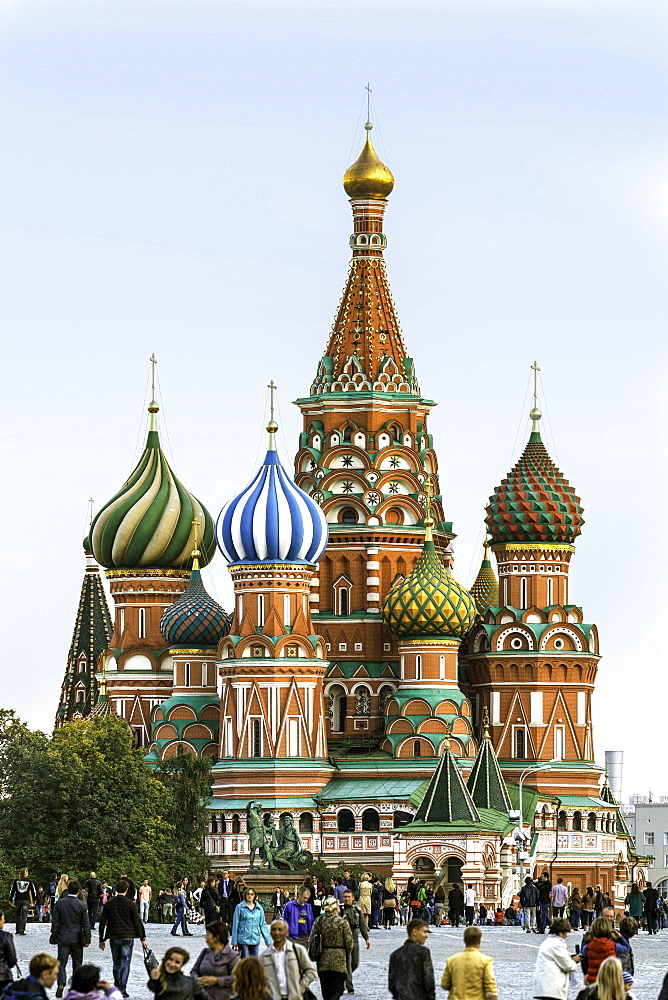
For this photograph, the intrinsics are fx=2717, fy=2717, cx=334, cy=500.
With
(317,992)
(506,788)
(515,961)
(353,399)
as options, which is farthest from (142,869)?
(317,992)

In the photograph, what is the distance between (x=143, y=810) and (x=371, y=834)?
13739mm

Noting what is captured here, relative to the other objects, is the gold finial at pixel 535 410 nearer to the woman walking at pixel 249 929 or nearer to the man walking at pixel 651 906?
the man walking at pixel 651 906

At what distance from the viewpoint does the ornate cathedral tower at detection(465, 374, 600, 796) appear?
90688 mm

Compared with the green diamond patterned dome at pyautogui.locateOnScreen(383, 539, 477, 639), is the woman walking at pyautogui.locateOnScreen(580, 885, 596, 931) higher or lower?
lower

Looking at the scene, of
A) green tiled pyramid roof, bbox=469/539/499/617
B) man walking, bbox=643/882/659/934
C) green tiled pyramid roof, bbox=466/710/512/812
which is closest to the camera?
man walking, bbox=643/882/659/934

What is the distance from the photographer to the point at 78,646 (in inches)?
4368

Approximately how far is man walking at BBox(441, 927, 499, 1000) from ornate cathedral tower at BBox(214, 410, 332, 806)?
61.2 m

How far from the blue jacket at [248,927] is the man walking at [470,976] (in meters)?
6.35

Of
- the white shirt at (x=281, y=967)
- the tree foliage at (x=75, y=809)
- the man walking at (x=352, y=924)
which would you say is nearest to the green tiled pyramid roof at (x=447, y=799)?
the tree foliage at (x=75, y=809)

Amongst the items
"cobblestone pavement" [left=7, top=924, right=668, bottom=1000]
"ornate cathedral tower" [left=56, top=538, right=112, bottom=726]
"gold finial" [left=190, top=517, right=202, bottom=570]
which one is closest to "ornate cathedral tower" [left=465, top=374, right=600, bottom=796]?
"gold finial" [left=190, top=517, right=202, bottom=570]

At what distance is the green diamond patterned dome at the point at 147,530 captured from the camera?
94750mm

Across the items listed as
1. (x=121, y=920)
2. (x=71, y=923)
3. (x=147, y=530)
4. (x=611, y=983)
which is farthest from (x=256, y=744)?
(x=611, y=983)

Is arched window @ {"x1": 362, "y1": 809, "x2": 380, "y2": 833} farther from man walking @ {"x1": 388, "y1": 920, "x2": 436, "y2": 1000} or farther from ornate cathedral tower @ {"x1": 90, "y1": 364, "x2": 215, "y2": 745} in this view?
man walking @ {"x1": 388, "y1": 920, "x2": 436, "y2": 1000}

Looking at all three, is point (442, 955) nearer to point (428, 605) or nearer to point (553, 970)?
point (553, 970)
